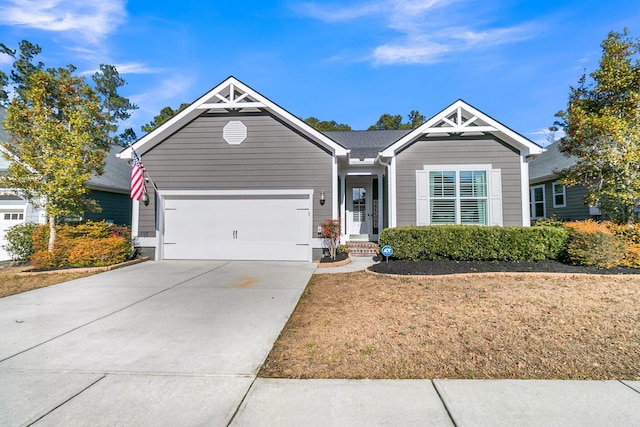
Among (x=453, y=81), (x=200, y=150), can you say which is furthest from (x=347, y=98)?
(x=200, y=150)

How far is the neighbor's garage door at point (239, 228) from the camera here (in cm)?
990

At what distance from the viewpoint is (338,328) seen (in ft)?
12.9

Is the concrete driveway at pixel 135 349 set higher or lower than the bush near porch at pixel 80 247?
lower

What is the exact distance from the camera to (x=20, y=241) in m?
9.52

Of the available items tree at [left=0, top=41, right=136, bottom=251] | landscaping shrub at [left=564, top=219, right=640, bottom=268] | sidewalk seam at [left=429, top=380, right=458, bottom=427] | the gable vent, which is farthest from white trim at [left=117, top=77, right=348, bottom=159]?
sidewalk seam at [left=429, top=380, right=458, bottom=427]

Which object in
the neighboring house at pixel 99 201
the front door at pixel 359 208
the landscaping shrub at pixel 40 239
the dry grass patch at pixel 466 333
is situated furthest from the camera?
the front door at pixel 359 208

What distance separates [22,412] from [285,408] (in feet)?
6.45

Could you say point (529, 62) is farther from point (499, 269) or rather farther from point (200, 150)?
point (200, 150)

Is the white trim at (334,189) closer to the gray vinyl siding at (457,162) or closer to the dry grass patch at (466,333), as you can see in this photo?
the gray vinyl siding at (457,162)

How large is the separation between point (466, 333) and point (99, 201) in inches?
576

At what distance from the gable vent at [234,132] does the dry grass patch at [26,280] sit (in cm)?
534

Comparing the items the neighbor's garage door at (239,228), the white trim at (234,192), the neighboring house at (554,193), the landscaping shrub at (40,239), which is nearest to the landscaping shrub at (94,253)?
the landscaping shrub at (40,239)

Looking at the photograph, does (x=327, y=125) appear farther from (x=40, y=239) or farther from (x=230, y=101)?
(x=40, y=239)

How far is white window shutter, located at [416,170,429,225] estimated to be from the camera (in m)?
9.71
